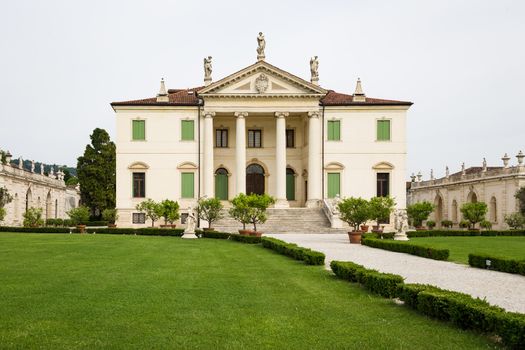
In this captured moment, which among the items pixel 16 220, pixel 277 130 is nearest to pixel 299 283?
pixel 277 130

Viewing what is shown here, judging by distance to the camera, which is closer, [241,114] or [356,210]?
[356,210]

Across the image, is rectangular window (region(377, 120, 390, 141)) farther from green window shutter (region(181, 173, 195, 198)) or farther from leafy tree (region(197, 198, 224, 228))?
leafy tree (region(197, 198, 224, 228))

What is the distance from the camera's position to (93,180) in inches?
2431

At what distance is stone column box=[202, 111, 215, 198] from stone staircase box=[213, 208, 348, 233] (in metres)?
3.50

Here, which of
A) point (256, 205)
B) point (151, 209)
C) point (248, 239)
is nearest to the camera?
point (248, 239)

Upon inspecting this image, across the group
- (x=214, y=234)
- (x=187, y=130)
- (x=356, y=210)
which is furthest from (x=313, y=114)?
(x=214, y=234)

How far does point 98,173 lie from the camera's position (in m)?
61.8

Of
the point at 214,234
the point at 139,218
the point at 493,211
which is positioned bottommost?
the point at 214,234

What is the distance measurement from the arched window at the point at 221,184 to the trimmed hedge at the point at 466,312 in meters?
39.7

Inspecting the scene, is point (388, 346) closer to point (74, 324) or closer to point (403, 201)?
point (74, 324)

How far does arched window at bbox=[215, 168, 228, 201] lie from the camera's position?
5050cm

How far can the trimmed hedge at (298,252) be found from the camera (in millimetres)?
18172

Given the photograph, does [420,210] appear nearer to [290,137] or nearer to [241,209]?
[290,137]

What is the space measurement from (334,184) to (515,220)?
1424 centimetres
